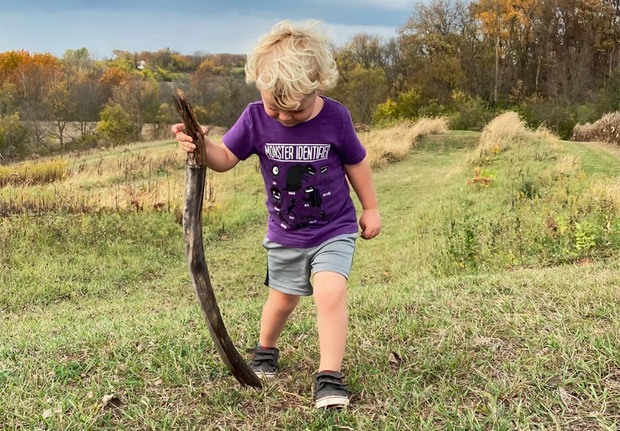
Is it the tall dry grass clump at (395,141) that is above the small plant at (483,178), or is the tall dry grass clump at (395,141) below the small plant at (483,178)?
above

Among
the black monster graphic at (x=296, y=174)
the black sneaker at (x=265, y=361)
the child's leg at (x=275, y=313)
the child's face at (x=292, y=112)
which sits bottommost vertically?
the black sneaker at (x=265, y=361)

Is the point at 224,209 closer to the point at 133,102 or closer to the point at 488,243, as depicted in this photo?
the point at 488,243

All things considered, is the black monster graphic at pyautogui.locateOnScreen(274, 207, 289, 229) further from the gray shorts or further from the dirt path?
the dirt path

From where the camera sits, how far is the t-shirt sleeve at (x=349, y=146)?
2324mm

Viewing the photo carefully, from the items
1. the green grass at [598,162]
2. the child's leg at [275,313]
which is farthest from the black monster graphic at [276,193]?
the green grass at [598,162]

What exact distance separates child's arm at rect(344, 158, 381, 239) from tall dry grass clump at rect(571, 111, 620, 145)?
1463 cm

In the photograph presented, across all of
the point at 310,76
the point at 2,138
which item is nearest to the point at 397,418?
the point at 310,76

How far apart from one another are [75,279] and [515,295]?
5170mm

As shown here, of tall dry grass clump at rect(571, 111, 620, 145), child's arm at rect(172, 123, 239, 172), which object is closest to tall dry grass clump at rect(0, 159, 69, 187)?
child's arm at rect(172, 123, 239, 172)

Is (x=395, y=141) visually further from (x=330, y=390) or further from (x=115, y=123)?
(x=115, y=123)

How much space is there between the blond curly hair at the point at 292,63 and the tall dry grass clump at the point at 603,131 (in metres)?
15.1

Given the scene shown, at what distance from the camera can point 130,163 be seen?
15.0 m

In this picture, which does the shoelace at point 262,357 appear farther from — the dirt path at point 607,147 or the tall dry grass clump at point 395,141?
the dirt path at point 607,147

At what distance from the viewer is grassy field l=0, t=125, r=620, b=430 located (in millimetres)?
2154
